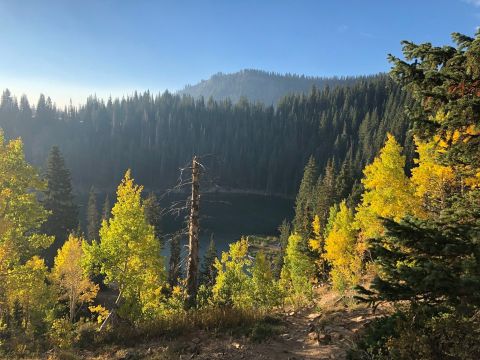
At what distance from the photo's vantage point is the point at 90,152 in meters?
184

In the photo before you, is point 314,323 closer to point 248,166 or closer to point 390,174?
point 390,174

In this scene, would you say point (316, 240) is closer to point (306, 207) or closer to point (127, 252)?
point (306, 207)

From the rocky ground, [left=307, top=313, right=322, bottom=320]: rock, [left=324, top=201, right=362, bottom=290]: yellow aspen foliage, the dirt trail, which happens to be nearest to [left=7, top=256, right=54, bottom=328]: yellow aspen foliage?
the rocky ground

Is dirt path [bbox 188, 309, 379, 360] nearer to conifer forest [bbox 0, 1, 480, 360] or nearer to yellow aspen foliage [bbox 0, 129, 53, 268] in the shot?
conifer forest [bbox 0, 1, 480, 360]

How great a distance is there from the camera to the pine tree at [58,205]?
46.4m

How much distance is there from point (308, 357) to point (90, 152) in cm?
19058

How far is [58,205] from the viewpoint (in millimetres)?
46969

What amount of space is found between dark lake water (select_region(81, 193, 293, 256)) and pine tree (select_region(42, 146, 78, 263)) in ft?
92.5

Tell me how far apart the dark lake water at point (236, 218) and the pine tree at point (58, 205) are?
92.5ft

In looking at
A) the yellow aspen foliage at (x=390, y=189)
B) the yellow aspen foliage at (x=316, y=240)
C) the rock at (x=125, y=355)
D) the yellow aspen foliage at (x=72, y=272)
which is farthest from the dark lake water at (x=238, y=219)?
the rock at (x=125, y=355)

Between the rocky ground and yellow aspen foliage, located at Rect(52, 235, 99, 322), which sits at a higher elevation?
the rocky ground

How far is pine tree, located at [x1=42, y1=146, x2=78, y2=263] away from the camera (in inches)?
1827

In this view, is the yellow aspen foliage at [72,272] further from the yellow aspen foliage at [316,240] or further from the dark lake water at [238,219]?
the dark lake water at [238,219]

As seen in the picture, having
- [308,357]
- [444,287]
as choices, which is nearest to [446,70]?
[444,287]
